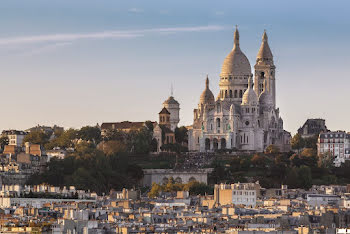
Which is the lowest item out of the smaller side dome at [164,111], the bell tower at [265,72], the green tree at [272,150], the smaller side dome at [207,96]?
the green tree at [272,150]

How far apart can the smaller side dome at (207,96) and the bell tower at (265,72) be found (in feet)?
17.1

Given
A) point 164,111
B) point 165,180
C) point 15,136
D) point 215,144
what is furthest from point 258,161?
point 15,136

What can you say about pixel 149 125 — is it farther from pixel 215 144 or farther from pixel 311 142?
pixel 311 142

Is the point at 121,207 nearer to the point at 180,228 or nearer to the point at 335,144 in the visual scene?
the point at 180,228

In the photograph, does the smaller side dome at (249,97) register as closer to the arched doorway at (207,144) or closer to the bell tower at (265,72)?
the bell tower at (265,72)

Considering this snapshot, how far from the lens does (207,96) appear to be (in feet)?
620

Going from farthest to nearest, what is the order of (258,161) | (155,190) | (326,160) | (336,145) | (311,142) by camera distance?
(311,142)
(336,145)
(326,160)
(258,161)
(155,190)

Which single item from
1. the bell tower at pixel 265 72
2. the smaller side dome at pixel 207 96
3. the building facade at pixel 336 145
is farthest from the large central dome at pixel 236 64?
the building facade at pixel 336 145

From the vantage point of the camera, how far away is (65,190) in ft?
470

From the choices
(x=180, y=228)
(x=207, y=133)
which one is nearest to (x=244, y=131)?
(x=207, y=133)

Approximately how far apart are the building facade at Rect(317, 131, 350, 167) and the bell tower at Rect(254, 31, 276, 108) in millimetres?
12025

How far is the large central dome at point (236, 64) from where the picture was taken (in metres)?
188

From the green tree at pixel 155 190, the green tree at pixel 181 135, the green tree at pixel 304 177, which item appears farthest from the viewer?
the green tree at pixel 181 135

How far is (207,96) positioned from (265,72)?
720cm
